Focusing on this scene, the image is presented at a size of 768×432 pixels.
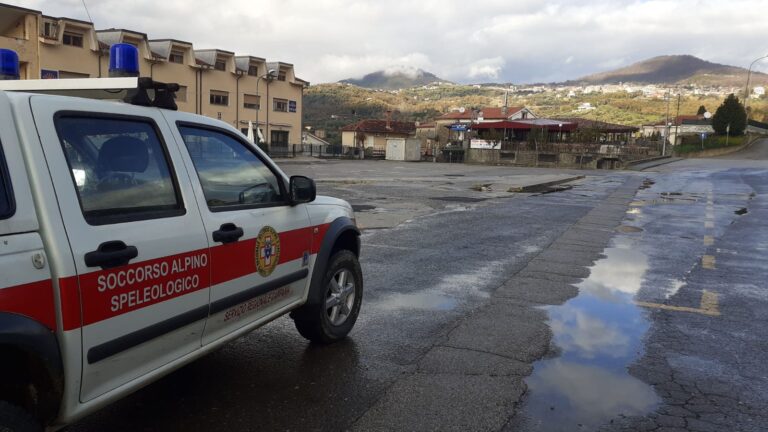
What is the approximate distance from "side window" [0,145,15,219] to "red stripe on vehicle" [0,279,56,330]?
28 centimetres

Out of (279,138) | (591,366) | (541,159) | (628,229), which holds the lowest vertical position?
(591,366)

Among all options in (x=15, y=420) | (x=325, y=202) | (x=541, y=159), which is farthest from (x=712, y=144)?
(x=15, y=420)

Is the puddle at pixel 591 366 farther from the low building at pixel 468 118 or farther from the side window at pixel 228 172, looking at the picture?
the low building at pixel 468 118

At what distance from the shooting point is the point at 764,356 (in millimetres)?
4797

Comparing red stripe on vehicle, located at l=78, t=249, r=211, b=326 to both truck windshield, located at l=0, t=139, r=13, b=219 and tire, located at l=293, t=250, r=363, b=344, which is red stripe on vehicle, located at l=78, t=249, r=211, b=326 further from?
tire, located at l=293, t=250, r=363, b=344

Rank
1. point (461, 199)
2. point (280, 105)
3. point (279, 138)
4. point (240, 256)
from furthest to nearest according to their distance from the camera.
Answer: point (279, 138) → point (280, 105) → point (461, 199) → point (240, 256)

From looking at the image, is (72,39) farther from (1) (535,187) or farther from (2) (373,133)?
(2) (373,133)

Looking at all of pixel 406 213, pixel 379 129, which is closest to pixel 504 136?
pixel 379 129

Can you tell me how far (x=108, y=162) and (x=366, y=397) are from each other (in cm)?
210

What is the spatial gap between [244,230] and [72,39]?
158 ft

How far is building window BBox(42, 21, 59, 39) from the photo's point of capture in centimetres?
4159

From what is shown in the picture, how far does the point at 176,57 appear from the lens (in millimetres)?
53656

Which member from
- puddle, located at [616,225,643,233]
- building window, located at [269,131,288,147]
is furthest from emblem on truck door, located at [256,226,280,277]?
building window, located at [269,131,288,147]

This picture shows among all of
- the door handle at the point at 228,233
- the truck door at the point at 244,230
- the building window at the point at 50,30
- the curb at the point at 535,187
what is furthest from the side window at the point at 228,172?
the building window at the point at 50,30
